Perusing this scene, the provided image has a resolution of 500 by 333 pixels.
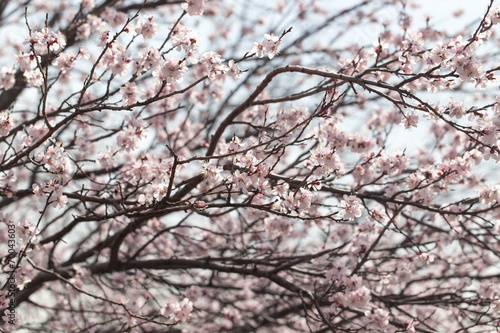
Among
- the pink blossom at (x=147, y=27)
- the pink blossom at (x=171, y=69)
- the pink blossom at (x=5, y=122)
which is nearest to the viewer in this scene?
the pink blossom at (x=171, y=69)

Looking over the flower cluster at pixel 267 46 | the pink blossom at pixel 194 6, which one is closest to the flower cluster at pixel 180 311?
the flower cluster at pixel 267 46

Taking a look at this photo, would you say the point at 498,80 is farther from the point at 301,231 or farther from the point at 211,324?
the point at 211,324

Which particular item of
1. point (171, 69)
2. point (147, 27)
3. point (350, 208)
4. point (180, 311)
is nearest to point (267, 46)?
point (171, 69)

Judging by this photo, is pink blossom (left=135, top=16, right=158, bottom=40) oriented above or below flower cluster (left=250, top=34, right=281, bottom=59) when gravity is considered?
above

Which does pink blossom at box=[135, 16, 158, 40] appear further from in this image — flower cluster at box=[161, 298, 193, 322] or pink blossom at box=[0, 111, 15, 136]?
flower cluster at box=[161, 298, 193, 322]

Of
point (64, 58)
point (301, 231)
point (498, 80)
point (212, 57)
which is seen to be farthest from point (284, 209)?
point (301, 231)

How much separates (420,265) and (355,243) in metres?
2.03

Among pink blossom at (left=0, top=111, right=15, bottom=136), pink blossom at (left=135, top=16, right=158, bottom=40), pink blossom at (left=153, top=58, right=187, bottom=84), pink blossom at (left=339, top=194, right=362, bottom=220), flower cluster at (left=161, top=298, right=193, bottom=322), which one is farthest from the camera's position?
flower cluster at (left=161, top=298, right=193, bottom=322)

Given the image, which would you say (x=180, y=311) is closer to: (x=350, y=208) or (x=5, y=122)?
(x=350, y=208)

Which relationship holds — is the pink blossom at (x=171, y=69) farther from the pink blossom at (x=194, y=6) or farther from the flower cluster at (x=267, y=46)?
the flower cluster at (x=267, y=46)

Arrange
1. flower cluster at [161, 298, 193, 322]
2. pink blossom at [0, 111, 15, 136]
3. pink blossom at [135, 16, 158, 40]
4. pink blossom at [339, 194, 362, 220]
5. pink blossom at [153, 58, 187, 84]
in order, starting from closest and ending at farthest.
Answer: pink blossom at [153, 58, 187, 84] < pink blossom at [339, 194, 362, 220] < pink blossom at [0, 111, 15, 136] < pink blossom at [135, 16, 158, 40] < flower cluster at [161, 298, 193, 322]

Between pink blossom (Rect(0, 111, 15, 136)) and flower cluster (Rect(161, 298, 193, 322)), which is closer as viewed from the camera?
pink blossom (Rect(0, 111, 15, 136))

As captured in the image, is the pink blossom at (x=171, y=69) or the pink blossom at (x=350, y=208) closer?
the pink blossom at (x=171, y=69)

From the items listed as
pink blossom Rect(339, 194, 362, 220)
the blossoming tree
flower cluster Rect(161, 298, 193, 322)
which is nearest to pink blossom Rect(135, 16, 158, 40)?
the blossoming tree
